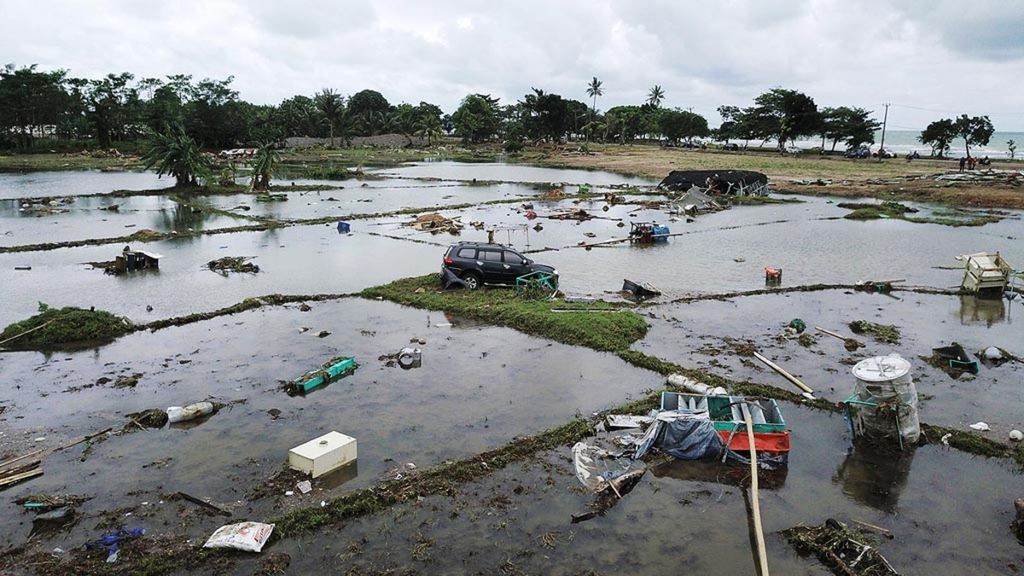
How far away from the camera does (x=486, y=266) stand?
2291cm

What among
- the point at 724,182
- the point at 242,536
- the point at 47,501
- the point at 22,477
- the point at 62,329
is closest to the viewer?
the point at 242,536

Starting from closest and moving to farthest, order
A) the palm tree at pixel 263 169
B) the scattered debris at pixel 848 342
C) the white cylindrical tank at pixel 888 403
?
1. the white cylindrical tank at pixel 888 403
2. the scattered debris at pixel 848 342
3. the palm tree at pixel 263 169

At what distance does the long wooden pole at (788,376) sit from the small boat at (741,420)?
98.8 inches

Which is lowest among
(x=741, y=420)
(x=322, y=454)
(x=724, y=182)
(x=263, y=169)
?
(x=322, y=454)

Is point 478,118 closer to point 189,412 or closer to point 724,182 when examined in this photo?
point 724,182

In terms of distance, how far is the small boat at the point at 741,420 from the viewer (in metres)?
11.6

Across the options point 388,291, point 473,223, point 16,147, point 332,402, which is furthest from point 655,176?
point 16,147

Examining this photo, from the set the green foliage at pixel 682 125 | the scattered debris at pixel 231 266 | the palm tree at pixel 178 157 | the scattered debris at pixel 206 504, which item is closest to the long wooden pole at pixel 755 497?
the scattered debris at pixel 206 504

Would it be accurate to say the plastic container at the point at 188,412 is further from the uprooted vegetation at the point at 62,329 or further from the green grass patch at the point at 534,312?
the green grass patch at the point at 534,312

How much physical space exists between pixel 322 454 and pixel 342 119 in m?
119

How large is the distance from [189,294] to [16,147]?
333ft

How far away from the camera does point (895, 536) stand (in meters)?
9.78

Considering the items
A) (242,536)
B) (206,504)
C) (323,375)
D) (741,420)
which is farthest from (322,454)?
(741,420)

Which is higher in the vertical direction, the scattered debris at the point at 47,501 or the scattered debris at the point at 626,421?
the scattered debris at the point at 626,421
